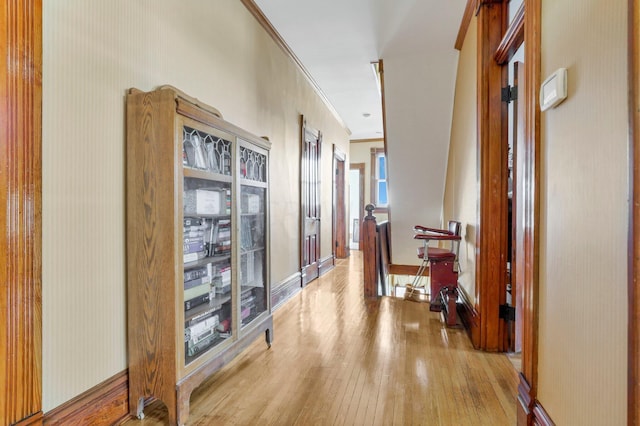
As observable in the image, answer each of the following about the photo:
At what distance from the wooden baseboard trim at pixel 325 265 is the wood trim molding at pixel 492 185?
293cm

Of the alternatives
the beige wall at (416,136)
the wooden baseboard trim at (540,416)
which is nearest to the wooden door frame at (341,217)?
the beige wall at (416,136)

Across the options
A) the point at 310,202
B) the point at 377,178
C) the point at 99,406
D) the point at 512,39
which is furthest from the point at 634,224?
the point at 377,178

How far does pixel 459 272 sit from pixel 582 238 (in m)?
2.38

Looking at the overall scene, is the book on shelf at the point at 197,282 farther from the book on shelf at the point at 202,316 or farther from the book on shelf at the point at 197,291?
the book on shelf at the point at 202,316

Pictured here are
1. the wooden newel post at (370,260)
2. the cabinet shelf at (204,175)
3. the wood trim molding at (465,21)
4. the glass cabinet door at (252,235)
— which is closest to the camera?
the cabinet shelf at (204,175)

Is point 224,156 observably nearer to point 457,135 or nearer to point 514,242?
point 514,242

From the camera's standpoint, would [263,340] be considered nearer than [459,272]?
Result: Yes

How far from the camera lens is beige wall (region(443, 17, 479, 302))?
2688mm

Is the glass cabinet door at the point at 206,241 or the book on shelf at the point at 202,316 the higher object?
the glass cabinet door at the point at 206,241

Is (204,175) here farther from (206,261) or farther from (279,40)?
(279,40)

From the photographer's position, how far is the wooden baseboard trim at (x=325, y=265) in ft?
16.7

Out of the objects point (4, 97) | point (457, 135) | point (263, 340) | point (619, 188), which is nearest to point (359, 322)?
point (263, 340)

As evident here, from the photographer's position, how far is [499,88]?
2.38 metres

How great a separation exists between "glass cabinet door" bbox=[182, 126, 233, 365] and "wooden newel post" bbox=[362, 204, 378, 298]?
2.15 meters
